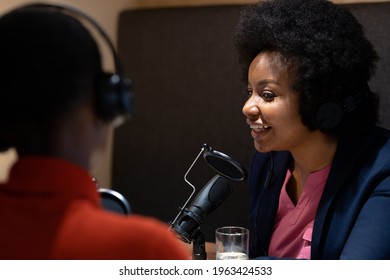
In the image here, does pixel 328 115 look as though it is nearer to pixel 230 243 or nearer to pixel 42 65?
pixel 230 243

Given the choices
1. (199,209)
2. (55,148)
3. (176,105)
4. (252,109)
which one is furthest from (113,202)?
(176,105)

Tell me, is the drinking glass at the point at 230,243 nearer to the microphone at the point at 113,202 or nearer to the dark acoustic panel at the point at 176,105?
the dark acoustic panel at the point at 176,105

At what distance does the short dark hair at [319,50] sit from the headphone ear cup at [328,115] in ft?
0.06

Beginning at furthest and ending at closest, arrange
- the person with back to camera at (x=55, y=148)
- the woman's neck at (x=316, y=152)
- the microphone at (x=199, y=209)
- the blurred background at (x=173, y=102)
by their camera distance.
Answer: the blurred background at (x=173, y=102) → the woman's neck at (x=316, y=152) → the microphone at (x=199, y=209) → the person with back to camera at (x=55, y=148)

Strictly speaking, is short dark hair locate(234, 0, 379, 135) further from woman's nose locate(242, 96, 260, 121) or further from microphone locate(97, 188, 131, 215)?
microphone locate(97, 188, 131, 215)

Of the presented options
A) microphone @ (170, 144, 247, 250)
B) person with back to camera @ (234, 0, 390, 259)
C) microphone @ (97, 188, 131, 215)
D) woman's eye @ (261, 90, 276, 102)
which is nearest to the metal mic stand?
microphone @ (170, 144, 247, 250)

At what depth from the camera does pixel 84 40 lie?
0.69 metres

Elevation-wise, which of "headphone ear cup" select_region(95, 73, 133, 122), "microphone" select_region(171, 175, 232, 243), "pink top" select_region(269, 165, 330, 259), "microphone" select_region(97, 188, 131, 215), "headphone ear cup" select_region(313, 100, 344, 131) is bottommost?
"pink top" select_region(269, 165, 330, 259)

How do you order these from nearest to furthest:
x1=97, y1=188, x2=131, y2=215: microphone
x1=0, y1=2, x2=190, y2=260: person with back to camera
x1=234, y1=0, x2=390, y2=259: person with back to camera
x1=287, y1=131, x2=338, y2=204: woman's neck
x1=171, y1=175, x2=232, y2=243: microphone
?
x1=0, y1=2, x2=190, y2=260: person with back to camera < x1=97, y1=188, x2=131, y2=215: microphone < x1=171, y1=175, x2=232, y2=243: microphone < x1=234, y1=0, x2=390, y2=259: person with back to camera < x1=287, y1=131, x2=338, y2=204: woman's neck

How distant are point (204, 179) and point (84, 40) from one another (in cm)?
94

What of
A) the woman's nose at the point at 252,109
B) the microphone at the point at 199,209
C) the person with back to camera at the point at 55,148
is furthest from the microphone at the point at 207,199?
the person with back to camera at the point at 55,148

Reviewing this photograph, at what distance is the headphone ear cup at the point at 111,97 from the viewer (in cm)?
72

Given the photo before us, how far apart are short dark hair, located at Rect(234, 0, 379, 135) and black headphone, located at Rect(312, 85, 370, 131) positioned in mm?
14

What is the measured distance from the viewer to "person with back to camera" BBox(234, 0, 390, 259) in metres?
1.47
